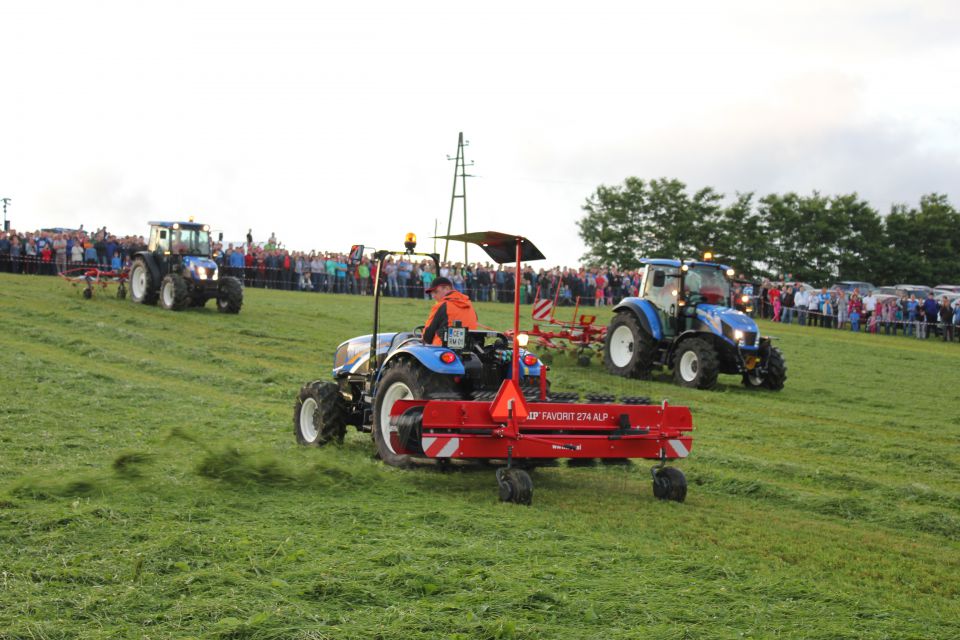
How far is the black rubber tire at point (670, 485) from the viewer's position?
8859 millimetres

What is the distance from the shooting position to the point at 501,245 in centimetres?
875

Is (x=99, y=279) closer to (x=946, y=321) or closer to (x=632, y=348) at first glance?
(x=632, y=348)

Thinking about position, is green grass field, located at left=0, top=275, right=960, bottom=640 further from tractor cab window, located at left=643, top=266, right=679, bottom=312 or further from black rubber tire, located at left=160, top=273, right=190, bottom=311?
black rubber tire, located at left=160, top=273, right=190, bottom=311

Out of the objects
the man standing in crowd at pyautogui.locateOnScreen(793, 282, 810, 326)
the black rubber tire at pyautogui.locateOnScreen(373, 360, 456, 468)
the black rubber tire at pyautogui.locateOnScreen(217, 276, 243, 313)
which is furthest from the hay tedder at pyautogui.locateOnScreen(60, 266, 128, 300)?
the man standing in crowd at pyautogui.locateOnScreen(793, 282, 810, 326)

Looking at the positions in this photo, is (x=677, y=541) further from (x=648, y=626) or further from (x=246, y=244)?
(x=246, y=244)

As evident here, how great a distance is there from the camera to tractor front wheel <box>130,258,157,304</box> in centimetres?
2508

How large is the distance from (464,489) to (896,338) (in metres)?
29.8

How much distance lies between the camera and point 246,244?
1558 inches

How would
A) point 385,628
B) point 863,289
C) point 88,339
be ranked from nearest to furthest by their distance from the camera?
point 385,628, point 88,339, point 863,289

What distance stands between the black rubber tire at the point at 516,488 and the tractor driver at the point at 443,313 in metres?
1.73

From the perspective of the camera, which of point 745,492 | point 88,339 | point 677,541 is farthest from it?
point 88,339

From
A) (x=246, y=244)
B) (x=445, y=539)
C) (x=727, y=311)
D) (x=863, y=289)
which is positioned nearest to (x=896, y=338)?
(x=863, y=289)

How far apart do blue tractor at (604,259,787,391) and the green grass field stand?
117 inches

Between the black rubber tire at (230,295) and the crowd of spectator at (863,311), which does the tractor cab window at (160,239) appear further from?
the crowd of spectator at (863,311)
